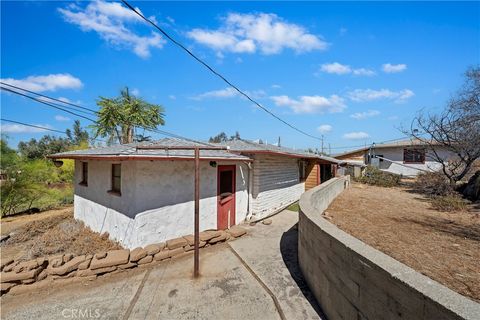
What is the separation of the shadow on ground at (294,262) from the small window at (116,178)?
476 cm

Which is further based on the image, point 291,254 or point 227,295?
point 291,254

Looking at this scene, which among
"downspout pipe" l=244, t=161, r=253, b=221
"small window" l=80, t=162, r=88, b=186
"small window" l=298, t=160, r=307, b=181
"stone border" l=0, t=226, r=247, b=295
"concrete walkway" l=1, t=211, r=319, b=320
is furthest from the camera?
"small window" l=298, t=160, r=307, b=181

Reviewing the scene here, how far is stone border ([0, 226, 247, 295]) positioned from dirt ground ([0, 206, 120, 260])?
109 centimetres

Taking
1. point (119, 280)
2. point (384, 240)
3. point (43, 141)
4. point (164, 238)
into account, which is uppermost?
point (43, 141)

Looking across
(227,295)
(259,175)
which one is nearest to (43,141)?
(259,175)

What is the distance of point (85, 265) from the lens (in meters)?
4.88

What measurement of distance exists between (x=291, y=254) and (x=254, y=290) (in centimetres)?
183

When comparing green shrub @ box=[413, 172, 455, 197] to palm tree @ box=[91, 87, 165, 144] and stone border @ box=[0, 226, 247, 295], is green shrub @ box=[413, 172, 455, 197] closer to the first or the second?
stone border @ box=[0, 226, 247, 295]

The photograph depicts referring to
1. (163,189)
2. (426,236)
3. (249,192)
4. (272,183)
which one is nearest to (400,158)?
(272,183)

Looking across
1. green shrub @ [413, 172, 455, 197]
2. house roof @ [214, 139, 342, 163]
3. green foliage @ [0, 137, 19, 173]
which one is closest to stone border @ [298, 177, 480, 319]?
house roof @ [214, 139, 342, 163]

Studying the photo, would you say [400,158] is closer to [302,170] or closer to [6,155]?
[302,170]

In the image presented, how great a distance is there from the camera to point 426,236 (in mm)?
A: 5473

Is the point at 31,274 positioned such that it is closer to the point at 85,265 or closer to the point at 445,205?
the point at 85,265

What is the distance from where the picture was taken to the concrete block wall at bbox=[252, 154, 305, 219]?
364 inches
